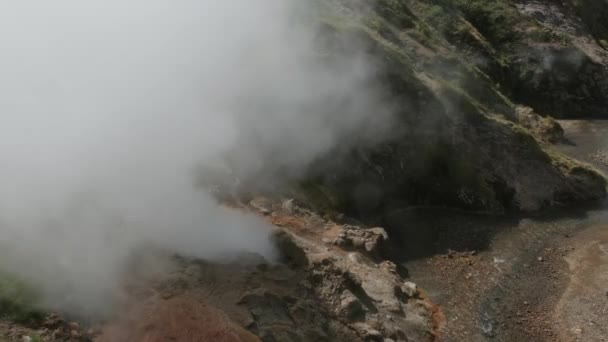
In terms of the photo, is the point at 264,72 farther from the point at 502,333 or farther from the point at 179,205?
the point at 502,333

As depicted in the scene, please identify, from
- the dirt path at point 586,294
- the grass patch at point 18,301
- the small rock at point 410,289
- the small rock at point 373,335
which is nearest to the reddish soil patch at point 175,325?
the grass patch at point 18,301

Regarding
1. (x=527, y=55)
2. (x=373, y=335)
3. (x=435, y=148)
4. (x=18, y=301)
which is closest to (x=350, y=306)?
(x=373, y=335)

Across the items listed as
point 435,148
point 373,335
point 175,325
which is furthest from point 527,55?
point 175,325

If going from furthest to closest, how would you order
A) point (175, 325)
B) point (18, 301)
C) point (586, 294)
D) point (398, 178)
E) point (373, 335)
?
point (398, 178) < point (586, 294) < point (373, 335) < point (175, 325) < point (18, 301)

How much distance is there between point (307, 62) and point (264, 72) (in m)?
2.50

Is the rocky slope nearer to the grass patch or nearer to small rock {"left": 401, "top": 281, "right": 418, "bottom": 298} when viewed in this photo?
small rock {"left": 401, "top": 281, "right": 418, "bottom": 298}

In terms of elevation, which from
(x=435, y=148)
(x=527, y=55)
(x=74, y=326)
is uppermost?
(x=527, y=55)

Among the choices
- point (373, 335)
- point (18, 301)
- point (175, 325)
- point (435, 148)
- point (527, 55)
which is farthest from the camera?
point (527, 55)

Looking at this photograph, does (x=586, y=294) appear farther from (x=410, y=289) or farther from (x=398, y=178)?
(x=398, y=178)

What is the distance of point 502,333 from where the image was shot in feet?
61.3

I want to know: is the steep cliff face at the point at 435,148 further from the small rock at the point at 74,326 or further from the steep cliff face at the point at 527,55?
the small rock at the point at 74,326

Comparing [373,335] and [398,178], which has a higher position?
[398,178]

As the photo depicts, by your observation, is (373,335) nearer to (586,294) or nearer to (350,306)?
(350,306)

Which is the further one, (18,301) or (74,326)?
(74,326)
